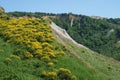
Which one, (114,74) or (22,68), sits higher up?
(22,68)

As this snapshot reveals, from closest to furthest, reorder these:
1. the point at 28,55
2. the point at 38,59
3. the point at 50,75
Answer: the point at 50,75
the point at 28,55
the point at 38,59

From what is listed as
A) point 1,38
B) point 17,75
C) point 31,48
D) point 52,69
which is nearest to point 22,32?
point 1,38

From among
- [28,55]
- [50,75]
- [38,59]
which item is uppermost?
[28,55]

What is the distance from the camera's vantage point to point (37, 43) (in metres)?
51.8

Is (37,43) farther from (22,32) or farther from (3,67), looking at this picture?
(3,67)

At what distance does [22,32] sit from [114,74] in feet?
48.6

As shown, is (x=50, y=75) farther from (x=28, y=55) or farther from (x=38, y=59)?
(x=28, y=55)

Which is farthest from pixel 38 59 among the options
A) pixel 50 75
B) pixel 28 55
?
pixel 50 75

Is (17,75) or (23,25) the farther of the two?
(23,25)

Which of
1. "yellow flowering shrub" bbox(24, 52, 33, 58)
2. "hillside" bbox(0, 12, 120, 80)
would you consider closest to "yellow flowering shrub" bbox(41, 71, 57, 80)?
"hillside" bbox(0, 12, 120, 80)

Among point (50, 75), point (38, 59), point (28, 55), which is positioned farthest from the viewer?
point (38, 59)

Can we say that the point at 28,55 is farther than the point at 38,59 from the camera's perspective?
No

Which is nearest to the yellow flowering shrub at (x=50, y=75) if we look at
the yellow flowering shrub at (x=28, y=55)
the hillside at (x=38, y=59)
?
the hillside at (x=38, y=59)

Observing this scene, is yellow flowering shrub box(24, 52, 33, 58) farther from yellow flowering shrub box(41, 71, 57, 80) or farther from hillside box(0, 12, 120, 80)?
yellow flowering shrub box(41, 71, 57, 80)
